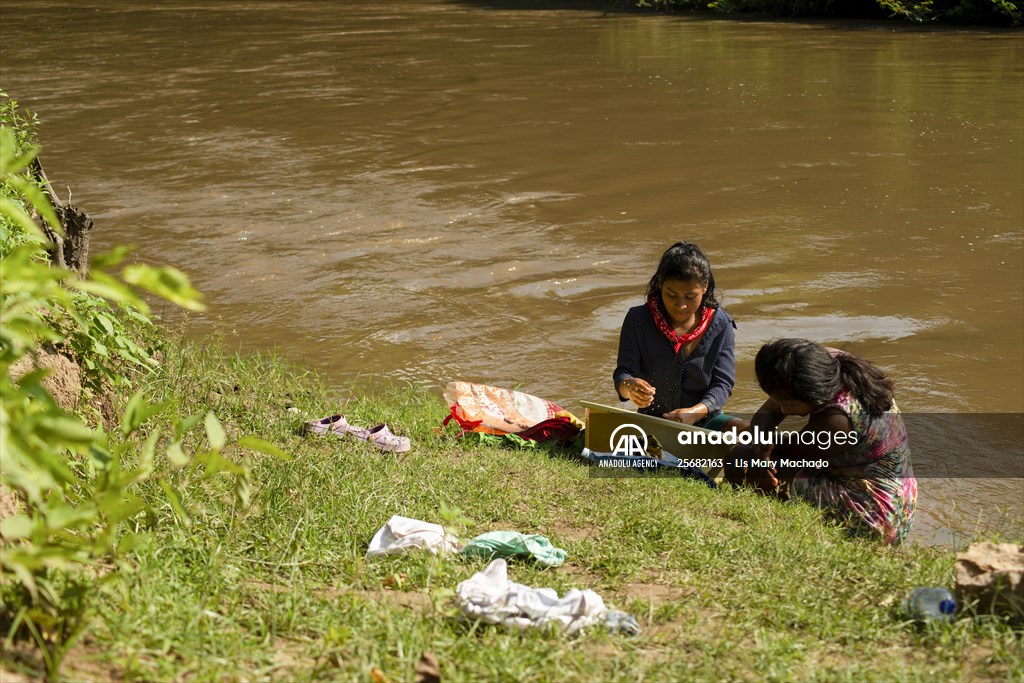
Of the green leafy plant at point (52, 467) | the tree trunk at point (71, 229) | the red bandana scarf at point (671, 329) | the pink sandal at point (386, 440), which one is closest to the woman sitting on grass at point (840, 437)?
the red bandana scarf at point (671, 329)

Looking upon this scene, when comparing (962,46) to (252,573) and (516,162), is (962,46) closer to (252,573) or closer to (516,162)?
(516,162)

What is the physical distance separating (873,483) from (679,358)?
1.08 m

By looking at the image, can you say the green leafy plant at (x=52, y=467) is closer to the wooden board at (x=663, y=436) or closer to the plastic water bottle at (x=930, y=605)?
the plastic water bottle at (x=930, y=605)

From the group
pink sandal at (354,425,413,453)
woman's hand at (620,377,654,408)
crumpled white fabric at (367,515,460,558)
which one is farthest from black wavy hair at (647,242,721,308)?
crumpled white fabric at (367,515,460,558)

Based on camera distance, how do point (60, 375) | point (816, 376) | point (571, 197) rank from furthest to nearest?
point (571, 197) → point (816, 376) → point (60, 375)

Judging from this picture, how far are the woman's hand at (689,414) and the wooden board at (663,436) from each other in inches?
6.4

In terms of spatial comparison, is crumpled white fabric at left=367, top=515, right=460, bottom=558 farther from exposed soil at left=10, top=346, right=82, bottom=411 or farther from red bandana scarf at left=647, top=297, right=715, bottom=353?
red bandana scarf at left=647, top=297, right=715, bottom=353

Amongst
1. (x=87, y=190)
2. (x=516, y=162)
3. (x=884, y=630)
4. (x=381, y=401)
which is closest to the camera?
(x=884, y=630)

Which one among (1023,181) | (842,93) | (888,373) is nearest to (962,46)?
(842,93)

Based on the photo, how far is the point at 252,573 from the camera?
3.01m

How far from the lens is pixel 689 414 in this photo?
16.0 ft

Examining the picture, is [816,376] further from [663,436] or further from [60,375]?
[60,375]

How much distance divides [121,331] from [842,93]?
37.0ft

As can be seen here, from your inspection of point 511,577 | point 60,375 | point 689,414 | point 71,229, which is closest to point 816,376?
point 689,414
